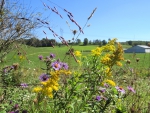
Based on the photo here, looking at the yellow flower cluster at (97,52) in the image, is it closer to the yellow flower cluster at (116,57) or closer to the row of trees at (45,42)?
the row of trees at (45,42)

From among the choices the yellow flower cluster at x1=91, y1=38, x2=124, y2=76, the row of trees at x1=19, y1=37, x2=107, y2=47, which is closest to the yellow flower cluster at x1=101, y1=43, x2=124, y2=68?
the yellow flower cluster at x1=91, y1=38, x2=124, y2=76

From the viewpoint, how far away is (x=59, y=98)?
72.2 inches

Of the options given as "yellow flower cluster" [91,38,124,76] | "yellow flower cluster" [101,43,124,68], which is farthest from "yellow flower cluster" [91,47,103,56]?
"yellow flower cluster" [101,43,124,68]

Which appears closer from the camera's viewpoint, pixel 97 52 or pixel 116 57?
pixel 116 57

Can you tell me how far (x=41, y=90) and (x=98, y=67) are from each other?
0.95 meters

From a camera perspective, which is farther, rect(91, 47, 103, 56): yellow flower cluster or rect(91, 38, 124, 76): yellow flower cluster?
rect(91, 47, 103, 56): yellow flower cluster

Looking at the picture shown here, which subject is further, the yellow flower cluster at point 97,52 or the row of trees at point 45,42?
the yellow flower cluster at point 97,52

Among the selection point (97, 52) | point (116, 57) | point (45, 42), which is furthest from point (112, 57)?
point (45, 42)

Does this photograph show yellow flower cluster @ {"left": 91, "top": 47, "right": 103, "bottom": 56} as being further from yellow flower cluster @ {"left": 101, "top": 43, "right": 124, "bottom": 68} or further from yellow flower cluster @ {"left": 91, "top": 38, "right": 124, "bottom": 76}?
yellow flower cluster @ {"left": 101, "top": 43, "right": 124, "bottom": 68}

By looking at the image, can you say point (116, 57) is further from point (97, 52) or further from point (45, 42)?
point (45, 42)

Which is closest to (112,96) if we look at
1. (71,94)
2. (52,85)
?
(71,94)

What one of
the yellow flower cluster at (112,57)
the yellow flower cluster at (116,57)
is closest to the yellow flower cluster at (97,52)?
the yellow flower cluster at (112,57)

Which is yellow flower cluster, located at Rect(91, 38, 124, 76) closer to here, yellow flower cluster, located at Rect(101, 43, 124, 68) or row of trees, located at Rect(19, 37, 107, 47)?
yellow flower cluster, located at Rect(101, 43, 124, 68)

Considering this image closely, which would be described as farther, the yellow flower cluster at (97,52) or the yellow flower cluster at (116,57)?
the yellow flower cluster at (97,52)
